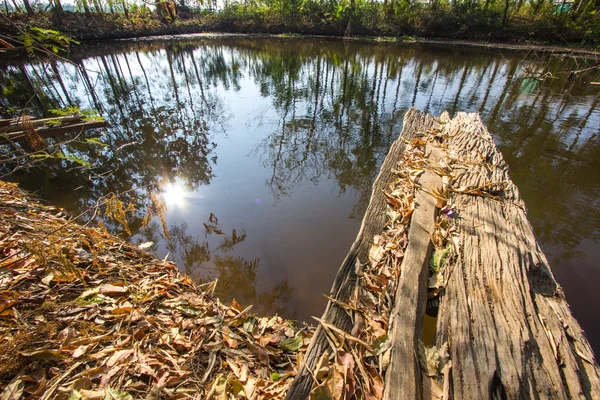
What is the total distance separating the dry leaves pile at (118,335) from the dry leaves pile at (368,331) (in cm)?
34

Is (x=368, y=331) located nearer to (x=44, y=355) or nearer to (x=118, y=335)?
(x=118, y=335)

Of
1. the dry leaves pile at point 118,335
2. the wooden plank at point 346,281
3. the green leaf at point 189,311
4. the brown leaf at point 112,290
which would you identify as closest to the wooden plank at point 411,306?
the wooden plank at point 346,281

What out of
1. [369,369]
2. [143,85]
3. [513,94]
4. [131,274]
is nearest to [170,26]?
[143,85]

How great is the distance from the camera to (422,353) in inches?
53.7

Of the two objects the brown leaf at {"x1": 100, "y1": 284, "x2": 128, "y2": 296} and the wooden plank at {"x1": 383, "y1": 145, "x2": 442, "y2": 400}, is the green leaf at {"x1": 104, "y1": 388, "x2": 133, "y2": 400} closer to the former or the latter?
the brown leaf at {"x1": 100, "y1": 284, "x2": 128, "y2": 296}

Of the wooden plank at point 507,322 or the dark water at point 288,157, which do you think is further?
the dark water at point 288,157

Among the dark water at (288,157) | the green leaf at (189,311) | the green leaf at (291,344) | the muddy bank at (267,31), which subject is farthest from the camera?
the muddy bank at (267,31)

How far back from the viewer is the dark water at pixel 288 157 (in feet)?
9.88

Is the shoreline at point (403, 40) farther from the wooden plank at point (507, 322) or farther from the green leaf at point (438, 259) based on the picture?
the green leaf at point (438, 259)

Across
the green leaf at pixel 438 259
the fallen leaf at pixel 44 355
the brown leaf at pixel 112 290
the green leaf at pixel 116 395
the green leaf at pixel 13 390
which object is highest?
the green leaf at pixel 438 259

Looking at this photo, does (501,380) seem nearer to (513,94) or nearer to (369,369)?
(369,369)

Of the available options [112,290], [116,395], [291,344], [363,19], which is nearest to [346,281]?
[291,344]

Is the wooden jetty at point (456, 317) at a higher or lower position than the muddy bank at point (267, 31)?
lower

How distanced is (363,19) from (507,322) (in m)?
29.7
